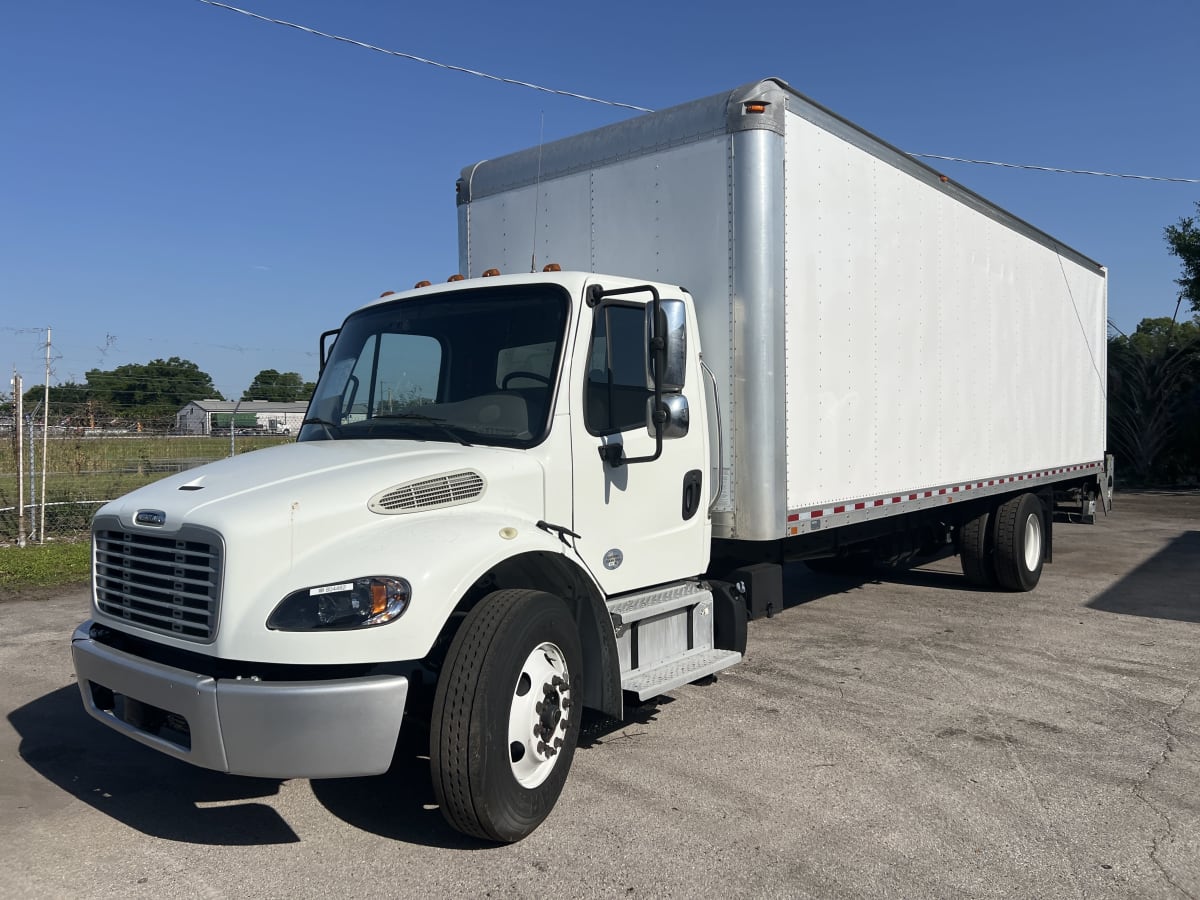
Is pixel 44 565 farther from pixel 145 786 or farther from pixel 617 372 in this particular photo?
pixel 617 372

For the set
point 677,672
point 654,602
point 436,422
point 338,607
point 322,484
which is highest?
point 436,422

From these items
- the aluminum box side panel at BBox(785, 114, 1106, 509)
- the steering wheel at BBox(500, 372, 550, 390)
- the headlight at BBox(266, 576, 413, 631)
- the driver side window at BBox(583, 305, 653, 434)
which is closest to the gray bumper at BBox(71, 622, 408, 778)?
the headlight at BBox(266, 576, 413, 631)

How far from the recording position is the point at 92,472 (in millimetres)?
14766

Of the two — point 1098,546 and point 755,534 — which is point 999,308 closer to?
point 755,534

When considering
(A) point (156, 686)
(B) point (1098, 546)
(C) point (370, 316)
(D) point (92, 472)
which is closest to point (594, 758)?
(A) point (156, 686)

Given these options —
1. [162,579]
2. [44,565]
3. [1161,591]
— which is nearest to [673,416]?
[162,579]

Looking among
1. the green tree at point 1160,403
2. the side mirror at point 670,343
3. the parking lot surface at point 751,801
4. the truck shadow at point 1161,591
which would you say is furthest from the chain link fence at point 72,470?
the green tree at point 1160,403

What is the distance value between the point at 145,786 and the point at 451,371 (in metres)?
2.57

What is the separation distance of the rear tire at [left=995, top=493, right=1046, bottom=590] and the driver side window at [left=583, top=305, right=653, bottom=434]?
626 centimetres

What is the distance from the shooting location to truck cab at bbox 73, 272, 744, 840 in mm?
3484

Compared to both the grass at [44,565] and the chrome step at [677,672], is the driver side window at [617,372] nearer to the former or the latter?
the chrome step at [677,672]

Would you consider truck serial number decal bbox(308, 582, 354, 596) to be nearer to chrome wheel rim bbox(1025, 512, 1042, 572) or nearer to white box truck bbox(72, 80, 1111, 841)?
white box truck bbox(72, 80, 1111, 841)

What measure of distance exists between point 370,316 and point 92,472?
11.6 meters

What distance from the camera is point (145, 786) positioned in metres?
4.68
